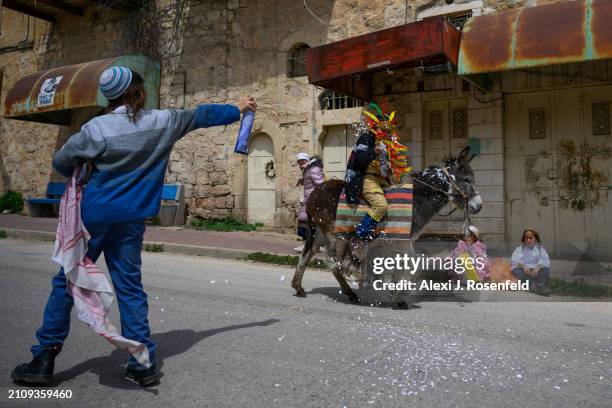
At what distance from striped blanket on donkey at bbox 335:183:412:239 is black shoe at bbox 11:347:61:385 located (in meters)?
3.30

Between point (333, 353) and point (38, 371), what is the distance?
1.89 meters

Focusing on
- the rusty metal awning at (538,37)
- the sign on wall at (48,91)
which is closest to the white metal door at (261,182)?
the rusty metal awning at (538,37)

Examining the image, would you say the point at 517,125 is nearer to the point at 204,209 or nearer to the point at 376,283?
the point at 376,283

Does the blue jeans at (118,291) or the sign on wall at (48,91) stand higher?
the sign on wall at (48,91)

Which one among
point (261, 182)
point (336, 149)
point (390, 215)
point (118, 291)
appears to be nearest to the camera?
point (118, 291)

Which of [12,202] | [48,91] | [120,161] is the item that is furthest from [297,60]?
[12,202]

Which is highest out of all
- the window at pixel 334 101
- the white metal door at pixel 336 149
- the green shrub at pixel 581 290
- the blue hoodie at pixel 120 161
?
the window at pixel 334 101

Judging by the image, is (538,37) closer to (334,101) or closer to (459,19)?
(459,19)

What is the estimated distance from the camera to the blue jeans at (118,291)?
298 centimetres

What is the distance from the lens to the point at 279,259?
30.1 ft

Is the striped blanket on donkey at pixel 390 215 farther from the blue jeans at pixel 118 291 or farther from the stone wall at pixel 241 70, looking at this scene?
the stone wall at pixel 241 70

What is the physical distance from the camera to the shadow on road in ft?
10.1

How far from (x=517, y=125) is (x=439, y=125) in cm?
171

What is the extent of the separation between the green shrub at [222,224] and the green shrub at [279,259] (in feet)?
15.1
